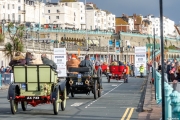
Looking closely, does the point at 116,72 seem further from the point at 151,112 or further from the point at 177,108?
the point at 177,108

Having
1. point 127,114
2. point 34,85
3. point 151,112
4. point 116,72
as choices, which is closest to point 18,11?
point 116,72

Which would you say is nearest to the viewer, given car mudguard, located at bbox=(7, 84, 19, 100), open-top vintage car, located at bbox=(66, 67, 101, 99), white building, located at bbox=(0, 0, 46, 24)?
car mudguard, located at bbox=(7, 84, 19, 100)

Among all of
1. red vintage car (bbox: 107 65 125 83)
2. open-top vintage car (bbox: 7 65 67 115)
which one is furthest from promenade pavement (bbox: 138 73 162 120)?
red vintage car (bbox: 107 65 125 83)

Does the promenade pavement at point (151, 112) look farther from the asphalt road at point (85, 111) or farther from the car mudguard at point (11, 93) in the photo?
the car mudguard at point (11, 93)

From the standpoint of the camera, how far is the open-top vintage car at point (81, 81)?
29812mm

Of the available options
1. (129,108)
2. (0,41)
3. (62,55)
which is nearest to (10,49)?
(0,41)

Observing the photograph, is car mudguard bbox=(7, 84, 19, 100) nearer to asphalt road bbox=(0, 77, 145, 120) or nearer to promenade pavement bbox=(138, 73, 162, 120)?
asphalt road bbox=(0, 77, 145, 120)

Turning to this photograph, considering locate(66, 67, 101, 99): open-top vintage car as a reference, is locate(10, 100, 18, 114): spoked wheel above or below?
below

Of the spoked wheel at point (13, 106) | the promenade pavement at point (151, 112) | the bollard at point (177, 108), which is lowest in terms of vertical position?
the promenade pavement at point (151, 112)

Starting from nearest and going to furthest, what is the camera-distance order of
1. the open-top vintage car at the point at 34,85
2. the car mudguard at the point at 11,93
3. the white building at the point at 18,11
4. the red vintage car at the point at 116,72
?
the car mudguard at the point at 11,93, the open-top vintage car at the point at 34,85, the red vintage car at the point at 116,72, the white building at the point at 18,11

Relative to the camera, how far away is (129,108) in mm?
24594

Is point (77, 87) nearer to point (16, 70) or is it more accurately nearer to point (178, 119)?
point (16, 70)

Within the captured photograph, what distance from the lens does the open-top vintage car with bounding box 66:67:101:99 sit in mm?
29812

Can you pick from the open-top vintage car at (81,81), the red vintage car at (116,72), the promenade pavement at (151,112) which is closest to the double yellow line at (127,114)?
the promenade pavement at (151,112)
